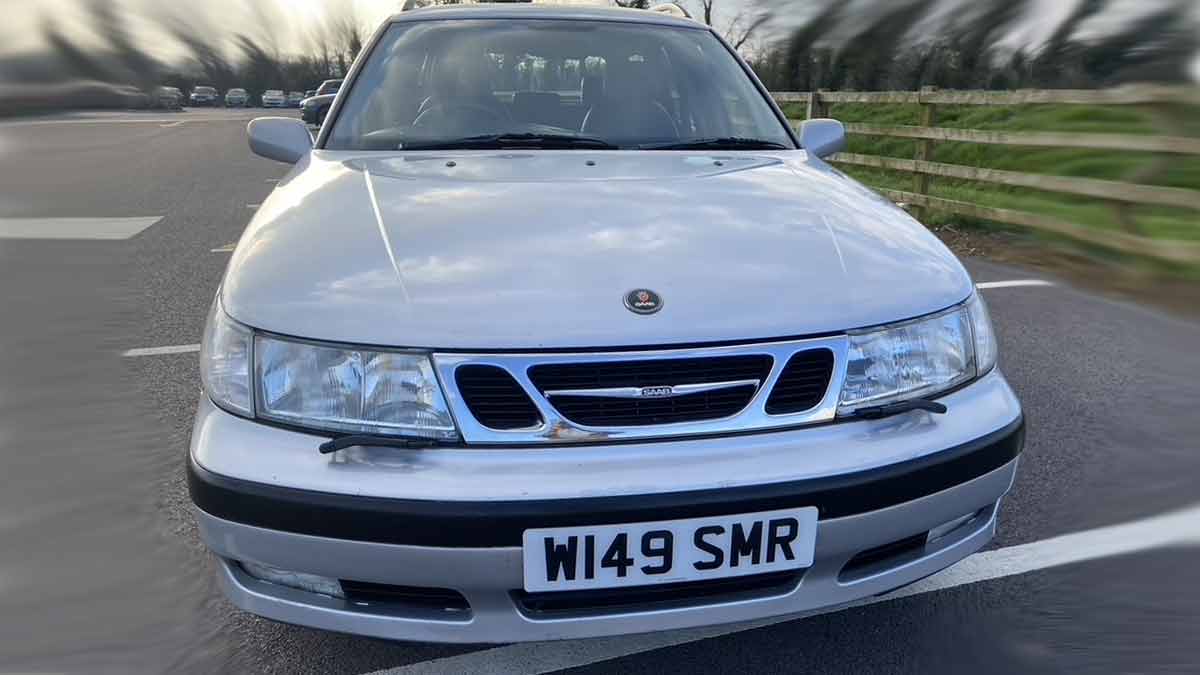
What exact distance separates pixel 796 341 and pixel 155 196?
9.87 meters

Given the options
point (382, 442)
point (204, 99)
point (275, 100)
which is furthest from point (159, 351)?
point (275, 100)

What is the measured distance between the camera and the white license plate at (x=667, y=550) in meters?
1.42

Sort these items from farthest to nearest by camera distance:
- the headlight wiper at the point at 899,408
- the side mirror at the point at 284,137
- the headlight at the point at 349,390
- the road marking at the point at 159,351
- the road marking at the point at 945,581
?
the road marking at the point at 159,351
the side mirror at the point at 284,137
the road marking at the point at 945,581
the headlight wiper at the point at 899,408
the headlight at the point at 349,390

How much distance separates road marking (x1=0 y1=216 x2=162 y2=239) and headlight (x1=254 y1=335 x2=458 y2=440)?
208 inches

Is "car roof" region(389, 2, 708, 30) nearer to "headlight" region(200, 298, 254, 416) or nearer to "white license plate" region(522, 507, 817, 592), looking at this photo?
"headlight" region(200, 298, 254, 416)

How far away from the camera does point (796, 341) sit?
1564 mm

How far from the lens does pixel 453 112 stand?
104 inches

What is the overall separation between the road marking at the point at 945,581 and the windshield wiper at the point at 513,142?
4.69 feet

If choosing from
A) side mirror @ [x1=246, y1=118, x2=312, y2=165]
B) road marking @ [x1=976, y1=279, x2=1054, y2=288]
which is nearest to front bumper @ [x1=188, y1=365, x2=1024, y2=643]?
side mirror @ [x1=246, y1=118, x2=312, y2=165]

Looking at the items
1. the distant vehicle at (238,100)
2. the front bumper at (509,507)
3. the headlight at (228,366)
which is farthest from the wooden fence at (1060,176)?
the distant vehicle at (238,100)

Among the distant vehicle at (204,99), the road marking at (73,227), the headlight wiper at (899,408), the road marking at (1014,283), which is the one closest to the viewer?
the headlight wiper at (899,408)

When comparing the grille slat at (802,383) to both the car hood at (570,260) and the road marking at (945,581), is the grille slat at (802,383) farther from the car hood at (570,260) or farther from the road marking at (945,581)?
the road marking at (945,581)

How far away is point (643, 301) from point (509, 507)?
450 mm

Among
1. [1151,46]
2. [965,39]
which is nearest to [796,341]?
[1151,46]
